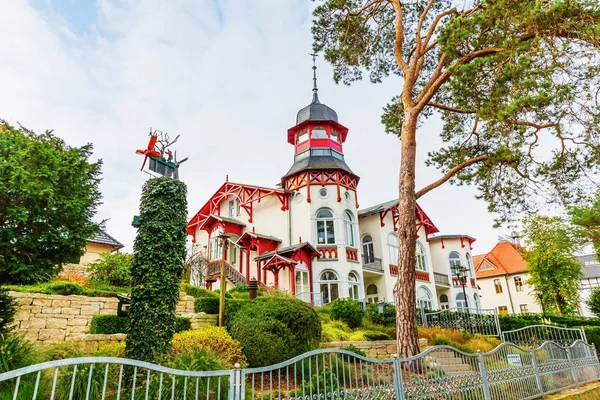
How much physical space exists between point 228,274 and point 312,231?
5086 millimetres

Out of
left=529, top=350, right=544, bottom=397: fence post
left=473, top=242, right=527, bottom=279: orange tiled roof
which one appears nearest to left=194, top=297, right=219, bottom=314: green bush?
left=529, top=350, right=544, bottom=397: fence post

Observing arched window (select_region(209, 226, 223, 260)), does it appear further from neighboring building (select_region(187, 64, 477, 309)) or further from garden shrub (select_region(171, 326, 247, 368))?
garden shrub (select_region(171, 326, 247, 368))

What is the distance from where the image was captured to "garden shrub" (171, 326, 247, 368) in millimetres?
6836

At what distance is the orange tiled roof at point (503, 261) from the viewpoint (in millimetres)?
35375

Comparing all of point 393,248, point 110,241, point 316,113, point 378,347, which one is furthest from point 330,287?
point 110,241

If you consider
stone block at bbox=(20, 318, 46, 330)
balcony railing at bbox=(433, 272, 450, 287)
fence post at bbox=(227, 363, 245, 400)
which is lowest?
fence post at bbox=(227, 363, 245, 400)

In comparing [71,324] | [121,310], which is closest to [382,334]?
[121,310]

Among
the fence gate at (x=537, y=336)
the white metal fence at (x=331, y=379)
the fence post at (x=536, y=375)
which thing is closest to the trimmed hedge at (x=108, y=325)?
the white metal fence at (x=331, y=379)

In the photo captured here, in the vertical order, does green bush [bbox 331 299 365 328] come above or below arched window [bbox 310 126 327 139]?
below

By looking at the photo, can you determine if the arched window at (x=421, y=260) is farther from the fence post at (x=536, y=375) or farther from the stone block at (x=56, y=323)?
the stone block at (x=56, y=323)

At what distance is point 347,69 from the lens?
12.2 m

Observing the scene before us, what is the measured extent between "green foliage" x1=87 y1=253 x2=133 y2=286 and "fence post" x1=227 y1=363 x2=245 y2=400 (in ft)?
36.6

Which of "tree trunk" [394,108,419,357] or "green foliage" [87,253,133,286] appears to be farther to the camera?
"green foliage" [87,253,133,286]

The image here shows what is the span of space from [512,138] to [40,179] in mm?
10568
